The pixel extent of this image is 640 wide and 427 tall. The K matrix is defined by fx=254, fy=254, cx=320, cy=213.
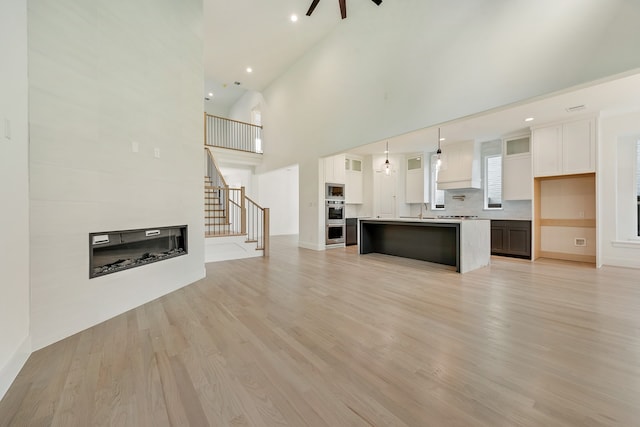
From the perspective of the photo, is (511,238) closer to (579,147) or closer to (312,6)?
(579,147)

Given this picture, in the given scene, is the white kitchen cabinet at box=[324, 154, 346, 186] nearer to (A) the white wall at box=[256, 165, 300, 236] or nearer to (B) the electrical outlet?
(A) the white wall at box=[256, 165, 300, 236]

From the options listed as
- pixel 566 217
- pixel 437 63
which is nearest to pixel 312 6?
pixel 437 63

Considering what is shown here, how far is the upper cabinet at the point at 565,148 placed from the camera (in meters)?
4.82

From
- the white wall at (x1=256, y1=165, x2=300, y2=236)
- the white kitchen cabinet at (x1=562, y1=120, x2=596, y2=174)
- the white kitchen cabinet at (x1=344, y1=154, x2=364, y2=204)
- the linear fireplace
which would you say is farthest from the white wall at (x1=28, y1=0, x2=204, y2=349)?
the white kitchen cabinet at (x1=562, y1=120, x2=596, y2=174)

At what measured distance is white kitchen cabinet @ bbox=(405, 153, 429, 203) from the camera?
7.69 meters

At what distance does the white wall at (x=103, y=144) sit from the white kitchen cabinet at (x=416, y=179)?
631 cm

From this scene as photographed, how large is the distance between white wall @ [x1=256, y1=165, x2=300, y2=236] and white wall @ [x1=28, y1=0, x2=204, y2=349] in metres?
6.53

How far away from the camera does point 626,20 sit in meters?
2.62

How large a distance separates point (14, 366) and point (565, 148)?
803cm

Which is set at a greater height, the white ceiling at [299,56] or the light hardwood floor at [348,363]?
the white ceiling at [299,56]

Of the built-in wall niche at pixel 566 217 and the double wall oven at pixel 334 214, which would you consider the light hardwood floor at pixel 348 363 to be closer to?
the built-in wall niche at pixel 566 217

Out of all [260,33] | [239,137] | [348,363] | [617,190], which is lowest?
[348,363]

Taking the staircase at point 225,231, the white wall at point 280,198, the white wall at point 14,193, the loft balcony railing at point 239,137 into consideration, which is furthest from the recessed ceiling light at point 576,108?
the loft balcony railing at point 239,137

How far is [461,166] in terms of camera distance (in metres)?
6.71
